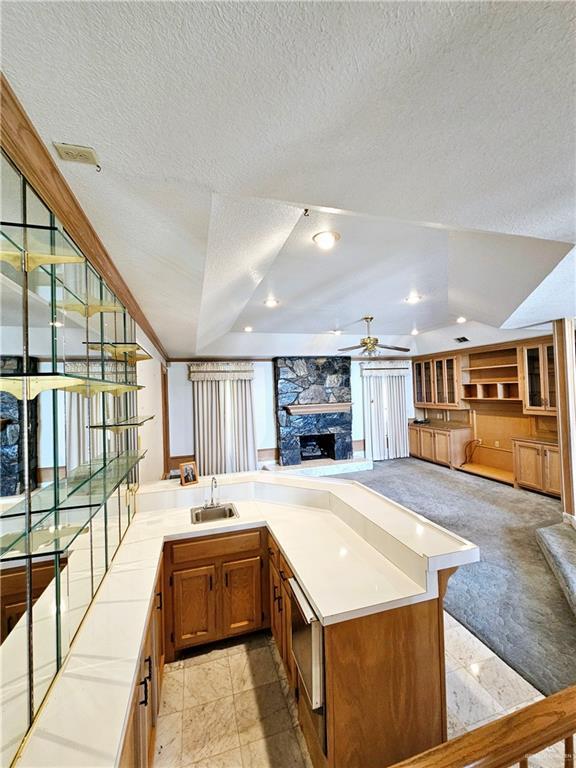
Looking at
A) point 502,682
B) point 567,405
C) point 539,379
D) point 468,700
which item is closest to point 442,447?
point 539,379

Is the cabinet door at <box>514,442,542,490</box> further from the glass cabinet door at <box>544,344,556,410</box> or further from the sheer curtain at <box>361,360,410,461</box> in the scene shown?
the sheer curtain at <box>361,360,410,461</box>

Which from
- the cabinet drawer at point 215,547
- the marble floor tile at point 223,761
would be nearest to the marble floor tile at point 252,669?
the marble floor tile at point 223,761

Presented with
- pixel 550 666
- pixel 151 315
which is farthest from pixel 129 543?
pixel 550 666

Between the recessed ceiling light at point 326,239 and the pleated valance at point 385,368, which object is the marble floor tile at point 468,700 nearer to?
the recessed ceiling light at point 326,239

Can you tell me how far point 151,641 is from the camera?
1.51 meters

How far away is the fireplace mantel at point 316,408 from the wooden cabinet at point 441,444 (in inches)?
71.1

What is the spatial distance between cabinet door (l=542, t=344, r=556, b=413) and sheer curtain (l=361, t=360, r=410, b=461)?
296 cm

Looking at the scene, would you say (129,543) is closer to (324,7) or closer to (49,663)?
(49,663)

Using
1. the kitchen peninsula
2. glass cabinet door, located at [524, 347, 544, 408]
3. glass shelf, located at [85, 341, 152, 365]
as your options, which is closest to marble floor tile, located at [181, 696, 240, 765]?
the kitchen peninsula

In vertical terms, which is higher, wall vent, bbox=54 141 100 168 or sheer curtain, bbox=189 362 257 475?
Answer: wall vent, bbox=54 141 100 168

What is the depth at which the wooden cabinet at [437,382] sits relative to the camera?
21.2 ft

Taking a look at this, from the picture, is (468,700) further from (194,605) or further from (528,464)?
(528,464)

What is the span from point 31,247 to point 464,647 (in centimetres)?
321

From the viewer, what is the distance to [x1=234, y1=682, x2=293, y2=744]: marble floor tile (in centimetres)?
169
